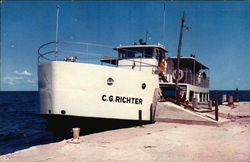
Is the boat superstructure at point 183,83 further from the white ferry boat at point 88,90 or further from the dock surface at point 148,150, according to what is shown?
the dock surface at point 148,150

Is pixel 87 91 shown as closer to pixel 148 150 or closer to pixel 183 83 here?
pixel 148 150

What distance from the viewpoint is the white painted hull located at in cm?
1041

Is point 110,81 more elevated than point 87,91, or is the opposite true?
point 110,81

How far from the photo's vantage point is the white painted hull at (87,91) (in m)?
10.4

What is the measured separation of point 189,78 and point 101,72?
Answer: 36.9 feet

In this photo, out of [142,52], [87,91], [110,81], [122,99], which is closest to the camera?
[87,91]

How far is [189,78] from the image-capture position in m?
20.1

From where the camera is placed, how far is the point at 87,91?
10.8 m

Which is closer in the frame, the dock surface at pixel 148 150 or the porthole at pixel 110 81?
the dock surface at pixel 148 150

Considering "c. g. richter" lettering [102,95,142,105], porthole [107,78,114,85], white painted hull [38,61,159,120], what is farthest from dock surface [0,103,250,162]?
porthole [107,78,114,85]

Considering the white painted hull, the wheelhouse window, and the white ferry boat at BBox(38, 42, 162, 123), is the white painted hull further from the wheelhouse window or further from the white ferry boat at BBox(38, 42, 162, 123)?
the wheelhouse window

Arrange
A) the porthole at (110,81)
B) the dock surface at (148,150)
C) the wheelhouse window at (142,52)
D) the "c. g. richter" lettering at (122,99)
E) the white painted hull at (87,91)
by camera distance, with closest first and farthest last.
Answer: the dock surface at (148,150) → the white painted hull at (87,91) → the "c. g. richter" lettering at (122,99) → the porthole at (110,81) → the wheelhouse window at (142,52)

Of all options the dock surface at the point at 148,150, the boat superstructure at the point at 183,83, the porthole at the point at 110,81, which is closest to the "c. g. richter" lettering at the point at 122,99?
the porthole at the point at 110,81

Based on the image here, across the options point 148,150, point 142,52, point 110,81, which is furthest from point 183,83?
point 148,150
